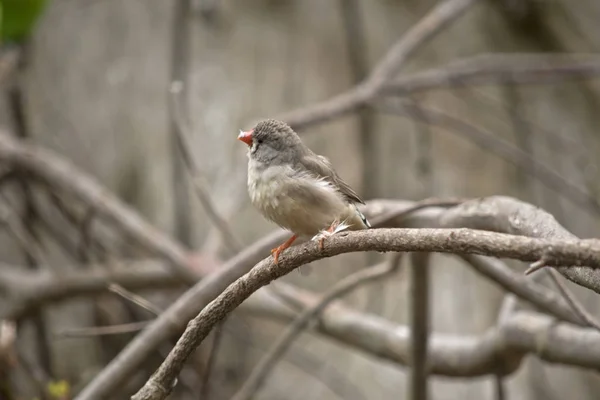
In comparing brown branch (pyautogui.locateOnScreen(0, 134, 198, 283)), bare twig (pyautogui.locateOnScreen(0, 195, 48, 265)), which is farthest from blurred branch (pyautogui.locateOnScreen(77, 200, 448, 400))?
bare twig (pyautogui.locateOnScreen(0, 195, 48, 265))

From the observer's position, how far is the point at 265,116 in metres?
4.85

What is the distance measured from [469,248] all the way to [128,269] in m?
2.98

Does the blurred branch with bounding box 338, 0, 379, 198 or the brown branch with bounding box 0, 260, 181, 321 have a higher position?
the blurred branch with bounding box 338, 0, 379, 198

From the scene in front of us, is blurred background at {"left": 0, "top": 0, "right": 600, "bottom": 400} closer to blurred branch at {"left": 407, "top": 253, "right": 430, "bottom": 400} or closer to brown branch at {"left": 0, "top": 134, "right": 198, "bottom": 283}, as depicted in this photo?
brown branch at {"left": 0, "top": 134, "right": 198, "bottom": 283}

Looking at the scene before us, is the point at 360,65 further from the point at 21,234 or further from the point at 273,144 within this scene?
the point at 273,144

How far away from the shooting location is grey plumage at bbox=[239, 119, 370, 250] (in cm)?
205

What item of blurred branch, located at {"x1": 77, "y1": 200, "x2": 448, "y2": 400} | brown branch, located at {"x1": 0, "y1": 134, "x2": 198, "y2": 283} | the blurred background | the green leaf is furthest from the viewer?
the blurred background

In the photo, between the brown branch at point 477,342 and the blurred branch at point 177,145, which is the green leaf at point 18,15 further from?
the brown branch at point 477,342

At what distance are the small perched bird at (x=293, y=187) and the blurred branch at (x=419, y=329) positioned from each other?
60cm

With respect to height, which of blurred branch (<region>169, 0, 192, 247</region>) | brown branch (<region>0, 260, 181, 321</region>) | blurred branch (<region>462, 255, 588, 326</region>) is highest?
blurred branch (<region>169, 0, 192, 247</region>)

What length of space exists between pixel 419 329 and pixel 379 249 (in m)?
1.48

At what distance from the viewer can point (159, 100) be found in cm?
495

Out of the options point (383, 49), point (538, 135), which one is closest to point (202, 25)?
point (383, 49)

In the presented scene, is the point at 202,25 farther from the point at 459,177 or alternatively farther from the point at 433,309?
the point at 433,309
